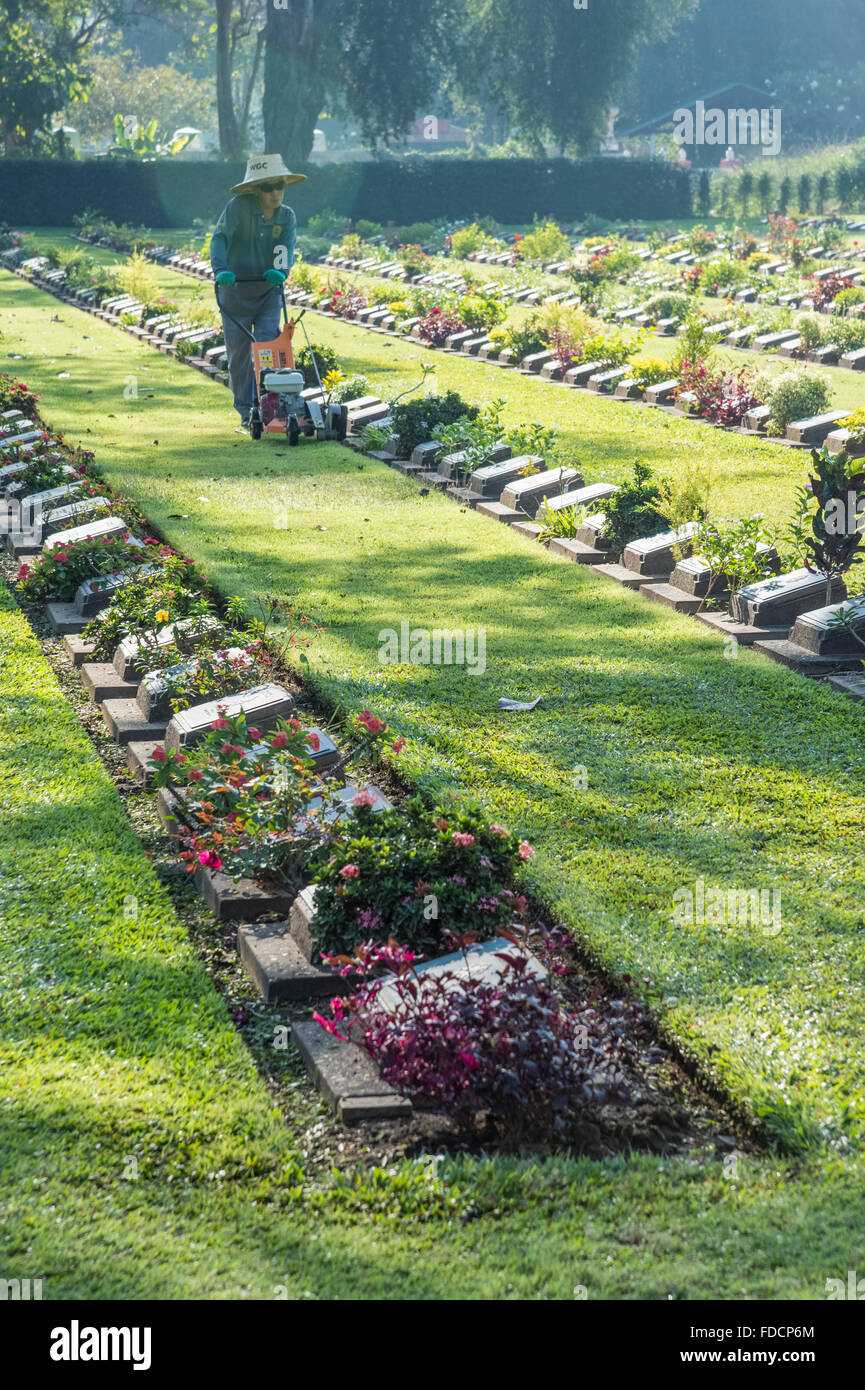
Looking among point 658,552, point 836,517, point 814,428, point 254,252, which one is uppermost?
point 254,252

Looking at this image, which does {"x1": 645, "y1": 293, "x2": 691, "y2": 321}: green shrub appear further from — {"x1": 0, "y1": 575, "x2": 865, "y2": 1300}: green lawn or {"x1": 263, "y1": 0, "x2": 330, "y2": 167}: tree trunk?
{"x1": 263, "y1": 0, "x2": 330, "y2": 167}: tree trunk

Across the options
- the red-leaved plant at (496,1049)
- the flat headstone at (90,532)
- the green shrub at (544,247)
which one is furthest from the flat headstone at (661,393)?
the green shrub at (544,247)

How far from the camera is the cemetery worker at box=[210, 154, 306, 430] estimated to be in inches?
468

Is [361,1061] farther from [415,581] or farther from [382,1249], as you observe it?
[415,581]

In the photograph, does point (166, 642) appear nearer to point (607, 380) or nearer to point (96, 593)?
point (96, 593)

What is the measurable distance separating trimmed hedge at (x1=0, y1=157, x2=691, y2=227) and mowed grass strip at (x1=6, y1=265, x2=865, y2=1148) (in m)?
35.2

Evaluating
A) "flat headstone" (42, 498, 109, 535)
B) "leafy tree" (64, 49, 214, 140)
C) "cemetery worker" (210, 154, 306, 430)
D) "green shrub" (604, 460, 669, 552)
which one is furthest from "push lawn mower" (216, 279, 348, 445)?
"leafy tree" (64, 49, 214, 140)

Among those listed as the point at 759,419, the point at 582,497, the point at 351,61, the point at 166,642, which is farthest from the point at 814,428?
the point at 351,61

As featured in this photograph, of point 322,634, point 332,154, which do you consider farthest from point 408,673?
point 332,154

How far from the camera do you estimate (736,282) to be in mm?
25078

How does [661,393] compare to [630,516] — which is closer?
[630,516]

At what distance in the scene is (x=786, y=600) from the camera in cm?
761

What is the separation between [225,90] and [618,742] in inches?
1922

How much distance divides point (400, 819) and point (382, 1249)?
1.60 m
